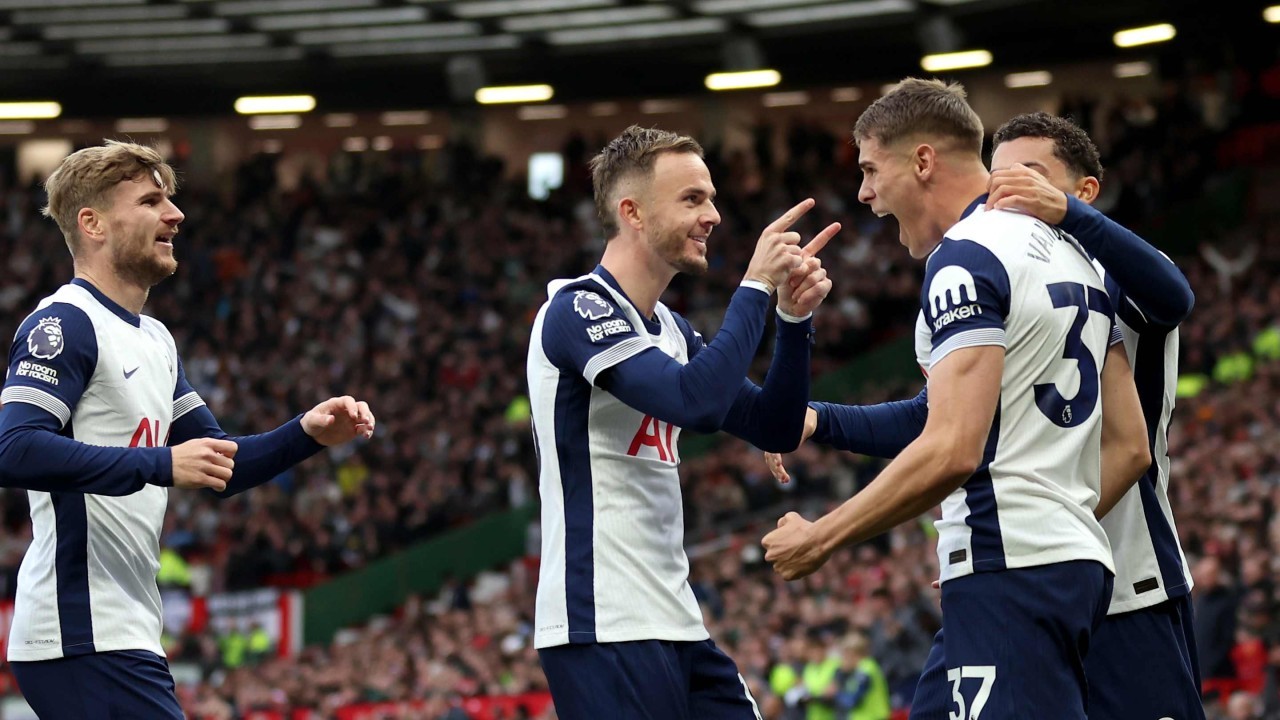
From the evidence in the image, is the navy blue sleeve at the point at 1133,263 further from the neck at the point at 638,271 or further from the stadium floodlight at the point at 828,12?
the stadium floodlight at the point at 828,12

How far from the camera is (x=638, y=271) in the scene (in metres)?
4.91

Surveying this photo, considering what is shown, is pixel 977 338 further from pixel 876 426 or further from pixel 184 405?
pixel 184 405

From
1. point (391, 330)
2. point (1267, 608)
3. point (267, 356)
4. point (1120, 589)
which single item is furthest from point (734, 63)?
point (1120, 589)

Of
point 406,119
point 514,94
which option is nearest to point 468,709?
point 514,94

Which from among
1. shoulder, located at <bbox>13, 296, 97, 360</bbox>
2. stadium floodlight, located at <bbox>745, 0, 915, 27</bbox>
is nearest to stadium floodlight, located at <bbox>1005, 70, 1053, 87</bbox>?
stadium floodlight, located at <bbox>745, 0, 915, 27</bbox>

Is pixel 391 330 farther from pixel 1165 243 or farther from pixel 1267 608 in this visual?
pixel 1267 608

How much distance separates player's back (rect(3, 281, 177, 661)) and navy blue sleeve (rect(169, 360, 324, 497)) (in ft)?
1.24

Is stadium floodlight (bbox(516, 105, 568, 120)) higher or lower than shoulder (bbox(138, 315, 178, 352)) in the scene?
higher

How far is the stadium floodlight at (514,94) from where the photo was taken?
28703mm

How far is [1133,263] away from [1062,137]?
2.58 ft

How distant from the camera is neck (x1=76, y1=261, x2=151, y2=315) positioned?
5207mm

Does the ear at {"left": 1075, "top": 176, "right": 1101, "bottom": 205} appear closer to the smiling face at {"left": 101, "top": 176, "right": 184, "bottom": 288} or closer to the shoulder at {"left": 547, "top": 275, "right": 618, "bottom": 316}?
the shoulder at {"left": 547, "top": 275, "right": 618, "bottom": 316}

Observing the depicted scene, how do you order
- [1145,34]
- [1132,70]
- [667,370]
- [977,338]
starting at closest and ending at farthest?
[977,338] < [667,370] < [1145,34] < [1132,70]

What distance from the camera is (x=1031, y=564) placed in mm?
4227
